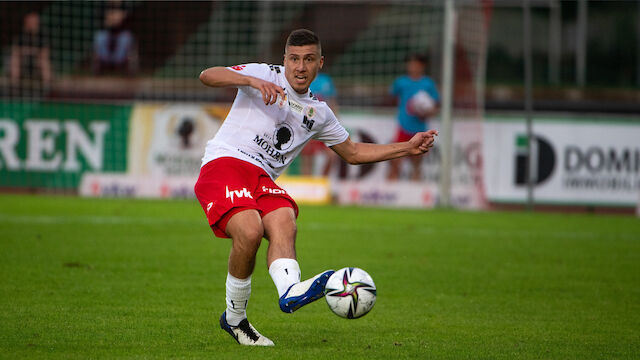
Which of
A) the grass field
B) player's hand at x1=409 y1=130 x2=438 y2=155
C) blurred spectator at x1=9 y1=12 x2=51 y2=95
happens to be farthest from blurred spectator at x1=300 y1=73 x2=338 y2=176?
player's hand at x1=409 y1=130 x2=438 y2=155

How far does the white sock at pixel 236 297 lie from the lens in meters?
5.45

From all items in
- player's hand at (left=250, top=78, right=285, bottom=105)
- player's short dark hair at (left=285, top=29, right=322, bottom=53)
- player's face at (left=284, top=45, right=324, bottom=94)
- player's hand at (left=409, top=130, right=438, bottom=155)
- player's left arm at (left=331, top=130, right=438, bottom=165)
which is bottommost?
player's left arm at (left=331, top=130, right=438, bottom=165)

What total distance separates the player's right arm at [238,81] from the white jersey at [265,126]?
0.15 metres

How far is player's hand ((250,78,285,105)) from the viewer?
513cm

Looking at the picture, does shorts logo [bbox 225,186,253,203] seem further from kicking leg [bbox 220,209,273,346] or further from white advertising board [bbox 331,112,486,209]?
white advertising board [bbox 331,112,486,209]

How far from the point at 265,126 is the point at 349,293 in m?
1.29

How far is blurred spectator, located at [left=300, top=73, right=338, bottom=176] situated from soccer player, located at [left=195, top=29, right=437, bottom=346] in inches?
431

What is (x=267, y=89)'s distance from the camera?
17.0ft

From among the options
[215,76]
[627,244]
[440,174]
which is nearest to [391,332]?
[215,76]

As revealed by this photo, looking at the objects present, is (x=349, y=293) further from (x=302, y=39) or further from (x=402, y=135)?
(x=402, y=135)

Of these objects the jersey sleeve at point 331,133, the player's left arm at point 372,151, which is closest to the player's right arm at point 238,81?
the jersey sleeve at point 331,133

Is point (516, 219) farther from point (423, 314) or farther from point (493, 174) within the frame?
point (423, 314)

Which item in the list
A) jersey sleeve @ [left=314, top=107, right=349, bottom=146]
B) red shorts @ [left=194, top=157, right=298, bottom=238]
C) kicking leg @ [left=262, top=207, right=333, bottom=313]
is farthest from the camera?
jersey sleeve @ [left=314, top=107, right=349, bottom=146]

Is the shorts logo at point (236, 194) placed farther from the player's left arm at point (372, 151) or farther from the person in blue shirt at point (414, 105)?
the person in blue shirt at point (414, 105)
